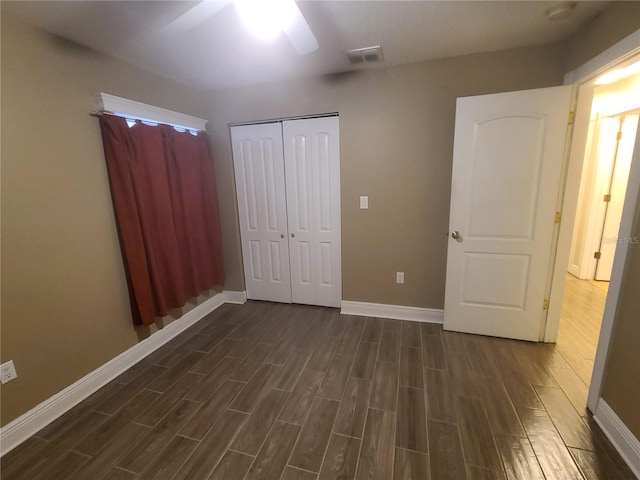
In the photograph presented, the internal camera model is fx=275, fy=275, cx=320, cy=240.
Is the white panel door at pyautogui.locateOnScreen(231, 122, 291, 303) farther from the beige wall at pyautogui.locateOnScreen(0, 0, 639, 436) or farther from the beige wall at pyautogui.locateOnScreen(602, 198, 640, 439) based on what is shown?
the beige wall at pyautogui.locateOnScreen(602, 198, 640, 439)

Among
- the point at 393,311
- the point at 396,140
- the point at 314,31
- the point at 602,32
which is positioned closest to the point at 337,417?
the point at 393,311

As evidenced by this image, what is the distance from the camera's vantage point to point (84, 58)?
1.89 m

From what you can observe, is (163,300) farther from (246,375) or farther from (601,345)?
(601,345)

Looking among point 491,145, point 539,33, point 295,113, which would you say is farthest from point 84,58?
point 539,33

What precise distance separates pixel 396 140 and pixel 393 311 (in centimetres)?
170

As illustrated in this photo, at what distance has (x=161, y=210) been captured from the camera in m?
2.38

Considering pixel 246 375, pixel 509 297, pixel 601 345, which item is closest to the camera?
pixel 601 345

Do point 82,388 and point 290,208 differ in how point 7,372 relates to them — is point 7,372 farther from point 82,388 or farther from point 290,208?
point 290,208

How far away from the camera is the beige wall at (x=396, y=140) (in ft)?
7.52

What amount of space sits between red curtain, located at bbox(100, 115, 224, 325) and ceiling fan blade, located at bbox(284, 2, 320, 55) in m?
1.46

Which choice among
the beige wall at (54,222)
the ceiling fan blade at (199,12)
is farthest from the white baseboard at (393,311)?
the ceiling fan blade at (199,12)

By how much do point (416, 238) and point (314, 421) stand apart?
179 cm

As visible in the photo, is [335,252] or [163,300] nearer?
[163,300]

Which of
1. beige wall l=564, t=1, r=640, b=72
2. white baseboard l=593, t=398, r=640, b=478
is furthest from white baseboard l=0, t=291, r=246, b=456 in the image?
beige wall l=564, t=1, r=640, b=72
